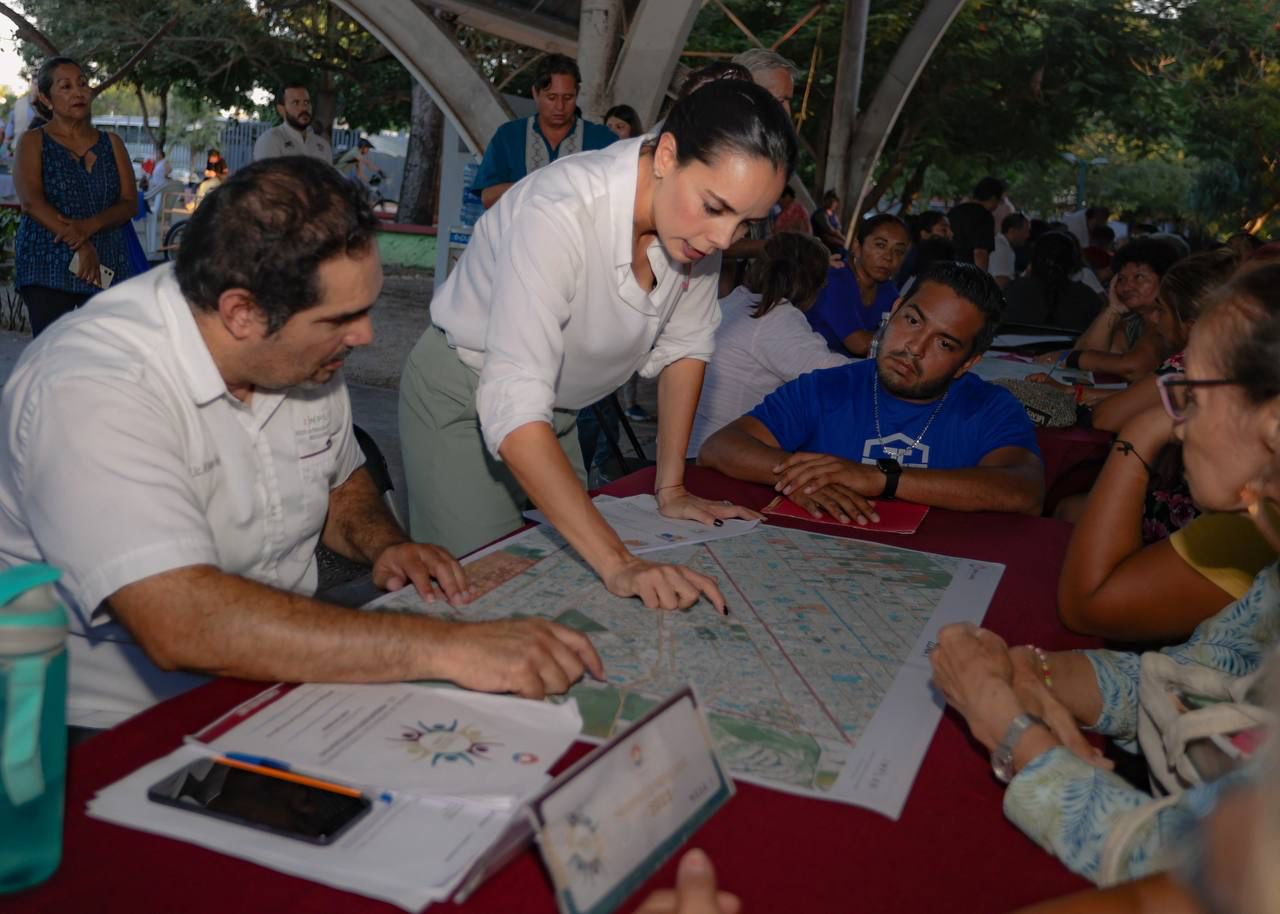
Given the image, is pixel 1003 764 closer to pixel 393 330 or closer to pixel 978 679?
pixel 978 679

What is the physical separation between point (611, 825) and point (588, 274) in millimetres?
1334

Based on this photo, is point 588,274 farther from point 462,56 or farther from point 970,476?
point 462,56

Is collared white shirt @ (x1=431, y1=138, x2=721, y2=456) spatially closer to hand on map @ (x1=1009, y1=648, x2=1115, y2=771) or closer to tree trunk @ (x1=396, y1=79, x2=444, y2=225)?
hand on map @ (x1=1009, y1=648, x2=1115, y2=771)

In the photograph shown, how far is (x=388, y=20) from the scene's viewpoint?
8633mm

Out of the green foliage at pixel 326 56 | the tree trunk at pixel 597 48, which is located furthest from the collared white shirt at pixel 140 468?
the green foliage at pixel 326 56

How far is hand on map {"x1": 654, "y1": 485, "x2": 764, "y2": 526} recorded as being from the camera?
2371mm

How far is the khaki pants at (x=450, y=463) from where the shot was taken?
103 inches

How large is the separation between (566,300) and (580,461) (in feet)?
2.72

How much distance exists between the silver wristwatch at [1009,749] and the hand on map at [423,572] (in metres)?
0.79

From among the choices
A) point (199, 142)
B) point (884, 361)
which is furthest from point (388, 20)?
point (199, 142)

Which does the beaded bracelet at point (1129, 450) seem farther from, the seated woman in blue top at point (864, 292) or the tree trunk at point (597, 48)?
the tree trunk at point (597, 48)

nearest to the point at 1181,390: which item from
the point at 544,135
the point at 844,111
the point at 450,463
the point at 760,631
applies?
the point at 760,631

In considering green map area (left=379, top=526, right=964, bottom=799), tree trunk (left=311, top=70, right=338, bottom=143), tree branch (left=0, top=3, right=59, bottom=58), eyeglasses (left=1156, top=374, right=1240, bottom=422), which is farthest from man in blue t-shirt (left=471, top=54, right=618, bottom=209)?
tree trunk (left=311, top=70, right=338, bottom=143)

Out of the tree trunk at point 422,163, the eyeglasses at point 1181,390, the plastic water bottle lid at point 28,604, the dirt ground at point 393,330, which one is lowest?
the dirt ground at point 393,330
